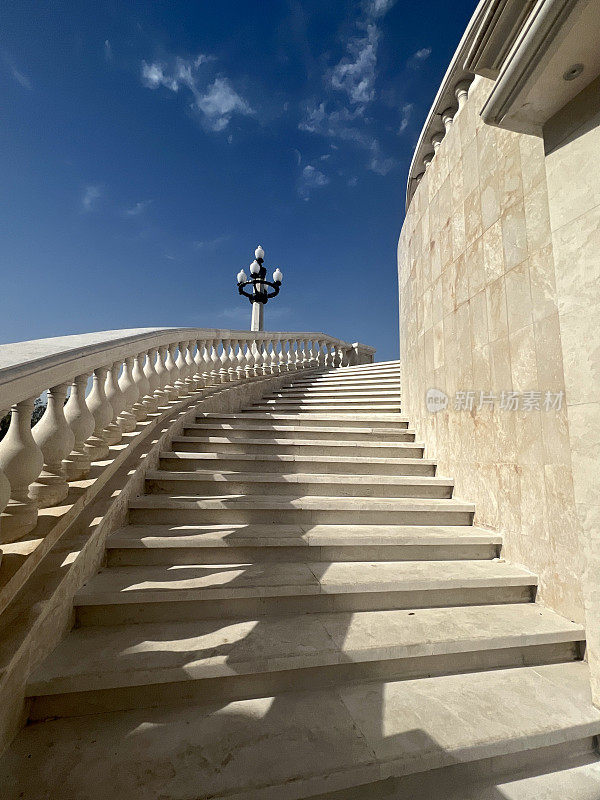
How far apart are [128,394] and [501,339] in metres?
3.21

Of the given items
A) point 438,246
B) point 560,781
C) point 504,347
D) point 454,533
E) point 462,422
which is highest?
point 438,246

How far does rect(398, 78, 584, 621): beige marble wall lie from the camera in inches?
89.7

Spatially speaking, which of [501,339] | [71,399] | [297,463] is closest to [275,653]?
[71,399]

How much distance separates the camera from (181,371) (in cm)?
504

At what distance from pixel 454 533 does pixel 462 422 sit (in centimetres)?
104

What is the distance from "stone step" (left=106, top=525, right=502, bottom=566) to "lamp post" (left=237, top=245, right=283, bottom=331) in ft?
29.3

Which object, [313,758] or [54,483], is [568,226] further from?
[54,483]

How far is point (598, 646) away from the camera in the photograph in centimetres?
171

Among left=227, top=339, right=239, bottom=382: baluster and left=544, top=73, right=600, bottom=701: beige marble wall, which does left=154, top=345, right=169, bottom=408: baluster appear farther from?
left=544, top=73, right=600, bottom=701: beige marble wall

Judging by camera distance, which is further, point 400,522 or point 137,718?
point 400,522

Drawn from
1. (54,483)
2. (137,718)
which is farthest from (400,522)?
(54,483)

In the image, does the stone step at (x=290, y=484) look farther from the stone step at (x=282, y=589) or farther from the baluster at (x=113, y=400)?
the stone step at (x=282, y=589)

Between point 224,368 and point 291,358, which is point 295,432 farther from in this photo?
point 291,358

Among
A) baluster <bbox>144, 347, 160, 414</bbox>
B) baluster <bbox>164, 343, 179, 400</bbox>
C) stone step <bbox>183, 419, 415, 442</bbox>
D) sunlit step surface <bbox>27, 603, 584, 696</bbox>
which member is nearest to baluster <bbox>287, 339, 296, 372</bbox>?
baluster <bbox>164, 343, 179, 400</bbox>
